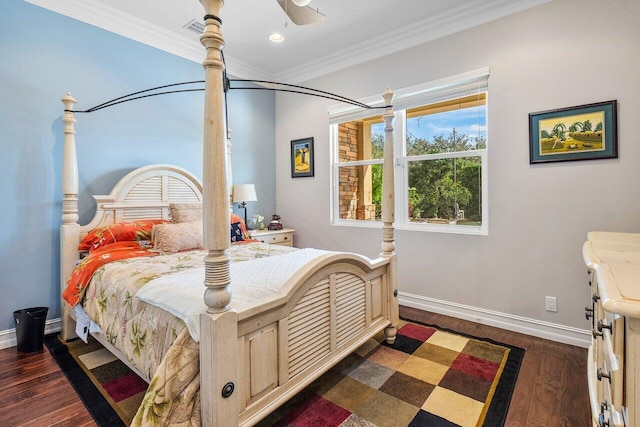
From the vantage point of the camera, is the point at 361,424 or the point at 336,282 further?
the point at 336,282

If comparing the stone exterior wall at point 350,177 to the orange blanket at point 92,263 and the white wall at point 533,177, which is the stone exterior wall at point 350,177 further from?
the orange blanket at point 92,263

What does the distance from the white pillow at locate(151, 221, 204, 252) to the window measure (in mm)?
1906

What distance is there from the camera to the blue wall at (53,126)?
2.59 metres

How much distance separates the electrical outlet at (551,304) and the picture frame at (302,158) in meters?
2.84

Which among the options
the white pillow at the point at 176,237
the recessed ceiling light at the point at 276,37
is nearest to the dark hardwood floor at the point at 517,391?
the white pillow at the point at 176,237

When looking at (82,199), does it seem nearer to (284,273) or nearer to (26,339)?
(26,339)

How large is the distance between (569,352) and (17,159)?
4579 mm

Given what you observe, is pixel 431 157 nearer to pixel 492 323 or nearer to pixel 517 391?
pixel 492 323

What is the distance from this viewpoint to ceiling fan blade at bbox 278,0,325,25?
7.15ft

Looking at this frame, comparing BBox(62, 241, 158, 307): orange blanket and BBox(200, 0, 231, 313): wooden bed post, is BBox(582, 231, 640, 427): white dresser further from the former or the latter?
BBox(62, 241, 158, 307): orange blanket

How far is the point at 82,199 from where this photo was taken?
9.64 ft

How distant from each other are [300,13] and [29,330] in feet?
10.1

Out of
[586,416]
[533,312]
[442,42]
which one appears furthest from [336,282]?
[442,42]

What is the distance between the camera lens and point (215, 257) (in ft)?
4.25
